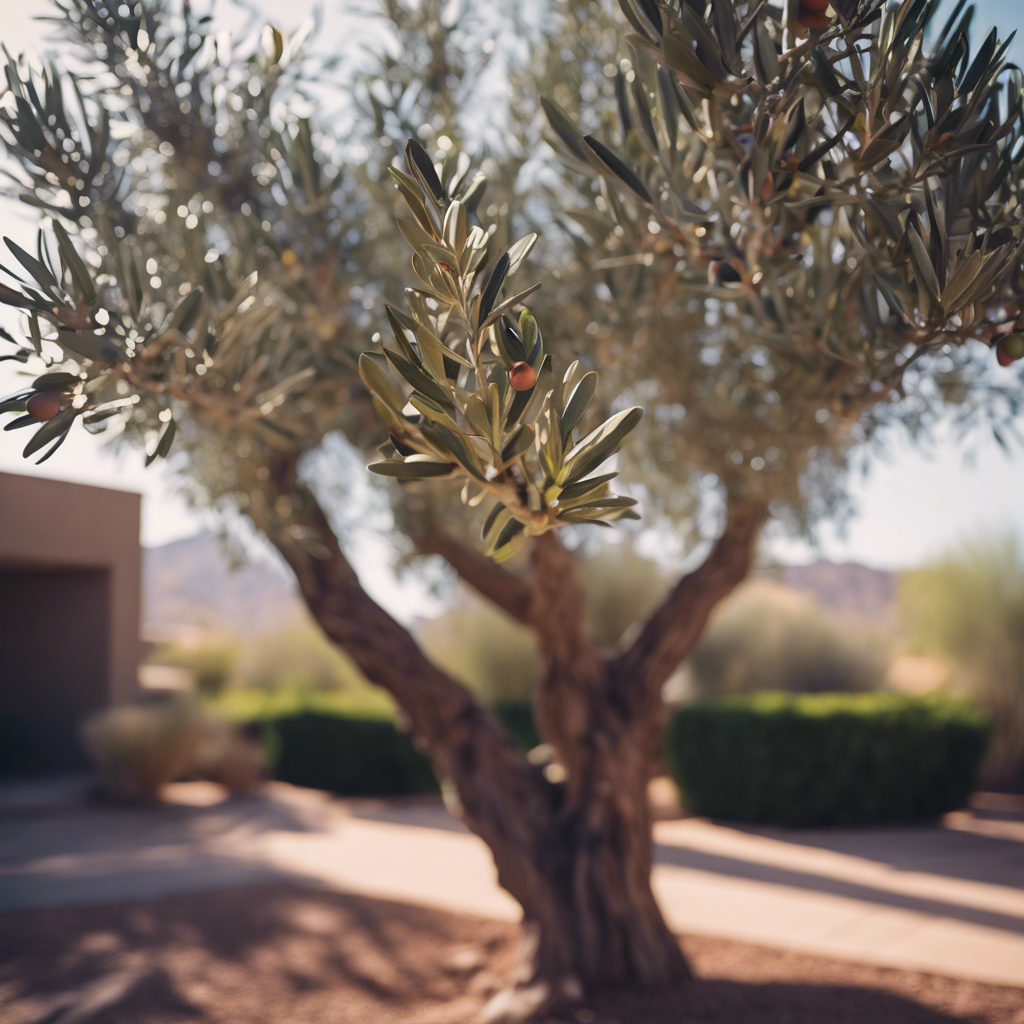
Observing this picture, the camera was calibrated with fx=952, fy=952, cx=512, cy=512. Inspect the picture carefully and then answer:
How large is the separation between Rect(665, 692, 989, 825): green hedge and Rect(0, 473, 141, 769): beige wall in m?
6.94

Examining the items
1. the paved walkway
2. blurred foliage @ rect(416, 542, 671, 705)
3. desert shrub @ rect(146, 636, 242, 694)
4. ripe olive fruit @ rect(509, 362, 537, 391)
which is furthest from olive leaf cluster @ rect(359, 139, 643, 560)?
desert shrub @ rect(146, 636, 242, 694)

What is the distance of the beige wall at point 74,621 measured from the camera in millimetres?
10953

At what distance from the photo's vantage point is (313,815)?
9.52 meters

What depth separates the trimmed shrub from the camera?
413 inches

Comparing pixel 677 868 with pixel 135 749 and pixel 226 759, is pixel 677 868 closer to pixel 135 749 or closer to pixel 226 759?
pixel 135 749

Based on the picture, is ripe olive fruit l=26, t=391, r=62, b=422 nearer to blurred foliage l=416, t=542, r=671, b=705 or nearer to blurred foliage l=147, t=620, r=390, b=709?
blurred foliage l=416, t=542, r=671, b=705

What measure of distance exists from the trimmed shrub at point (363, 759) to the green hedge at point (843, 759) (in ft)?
10.9

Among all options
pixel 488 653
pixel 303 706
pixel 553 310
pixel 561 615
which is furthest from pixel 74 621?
pixel 553 310

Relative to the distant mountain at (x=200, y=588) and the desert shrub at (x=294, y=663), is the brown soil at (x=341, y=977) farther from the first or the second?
the distant mountain at (x=200, y=588)

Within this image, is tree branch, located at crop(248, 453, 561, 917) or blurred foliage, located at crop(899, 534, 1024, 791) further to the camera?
blurred foliage, located at crop(899, 534, 1024, 791)

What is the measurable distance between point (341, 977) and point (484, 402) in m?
3.94

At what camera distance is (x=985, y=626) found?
10.8 metres

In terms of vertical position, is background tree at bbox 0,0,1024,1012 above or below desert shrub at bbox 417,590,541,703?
above

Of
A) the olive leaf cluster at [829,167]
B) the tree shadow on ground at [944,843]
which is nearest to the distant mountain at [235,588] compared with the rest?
the tree shadow on ground at [944,843]
